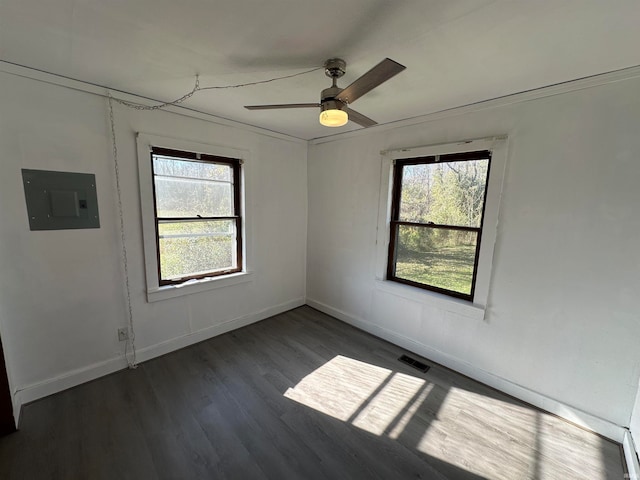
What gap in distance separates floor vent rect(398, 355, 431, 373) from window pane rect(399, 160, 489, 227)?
1433 millimetres

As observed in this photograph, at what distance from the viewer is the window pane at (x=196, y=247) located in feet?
8.67

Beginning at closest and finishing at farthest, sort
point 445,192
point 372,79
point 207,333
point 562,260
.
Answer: point 372,79 < point 562,260 < point 445,192 < point 207,333

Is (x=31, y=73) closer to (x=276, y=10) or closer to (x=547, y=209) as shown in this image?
(x=276, y=10)

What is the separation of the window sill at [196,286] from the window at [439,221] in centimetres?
180

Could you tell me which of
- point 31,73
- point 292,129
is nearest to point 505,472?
point 292,129

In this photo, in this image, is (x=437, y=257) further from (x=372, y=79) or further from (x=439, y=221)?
(x=372, y=79)

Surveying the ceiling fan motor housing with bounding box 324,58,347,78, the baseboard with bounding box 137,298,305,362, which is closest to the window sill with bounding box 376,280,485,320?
the baseboard with bounding box 137,298,305,362

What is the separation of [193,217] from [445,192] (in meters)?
2.60

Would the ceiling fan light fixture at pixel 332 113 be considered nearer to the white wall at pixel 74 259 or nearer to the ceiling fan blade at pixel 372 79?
the ceiling fan blade at pixel 372 79

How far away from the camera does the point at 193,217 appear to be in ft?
9.03

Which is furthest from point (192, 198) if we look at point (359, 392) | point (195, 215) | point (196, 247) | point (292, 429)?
point (359, 392)

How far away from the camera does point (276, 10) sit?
1.20m

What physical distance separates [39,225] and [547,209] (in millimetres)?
3828

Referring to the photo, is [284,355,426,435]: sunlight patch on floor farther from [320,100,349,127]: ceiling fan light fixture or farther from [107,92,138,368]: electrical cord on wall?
[320,100,349,127]: ceiling fan light fixture
